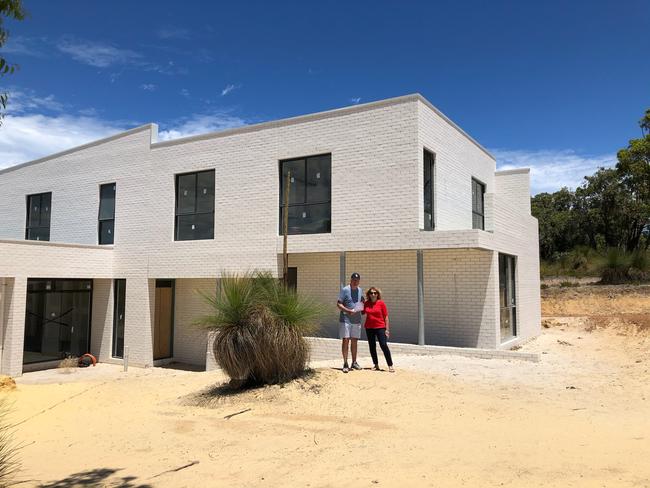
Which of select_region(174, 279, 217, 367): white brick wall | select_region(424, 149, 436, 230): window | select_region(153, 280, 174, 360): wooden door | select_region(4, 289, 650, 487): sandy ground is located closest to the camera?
select_region(4, 289, 650, 487): sandy ground

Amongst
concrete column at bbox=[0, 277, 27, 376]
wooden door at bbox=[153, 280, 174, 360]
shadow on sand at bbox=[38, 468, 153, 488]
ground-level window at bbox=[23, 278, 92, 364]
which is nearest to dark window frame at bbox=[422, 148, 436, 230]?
wooden door at bbox=[153, 280, 174, 360]

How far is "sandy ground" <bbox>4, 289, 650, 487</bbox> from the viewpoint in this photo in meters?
4.89

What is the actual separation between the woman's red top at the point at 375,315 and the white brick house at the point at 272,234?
3281mm

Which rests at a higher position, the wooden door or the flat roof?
the flat roof

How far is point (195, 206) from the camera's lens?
1628 centimetres

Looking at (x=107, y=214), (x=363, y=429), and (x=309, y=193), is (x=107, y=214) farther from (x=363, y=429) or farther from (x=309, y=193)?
(x=363, y=429)

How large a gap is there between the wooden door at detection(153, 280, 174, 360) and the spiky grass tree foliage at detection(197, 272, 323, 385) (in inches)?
366

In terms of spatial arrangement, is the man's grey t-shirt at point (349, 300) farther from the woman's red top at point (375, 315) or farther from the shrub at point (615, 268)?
the shrub at point (615, 268)

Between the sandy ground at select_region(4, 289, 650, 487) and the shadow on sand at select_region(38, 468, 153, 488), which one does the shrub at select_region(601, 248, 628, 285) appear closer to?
the sandy ground at select_region(4, 289, 650, 487)

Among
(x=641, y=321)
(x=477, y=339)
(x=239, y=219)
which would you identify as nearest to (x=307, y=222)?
(x=239, y=219)

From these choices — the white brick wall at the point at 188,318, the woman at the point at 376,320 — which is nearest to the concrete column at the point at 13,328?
the white brick wall at the point at 188,318

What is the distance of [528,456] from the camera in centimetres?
502

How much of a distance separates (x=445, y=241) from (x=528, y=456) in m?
7.17

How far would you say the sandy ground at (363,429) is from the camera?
4.89 metres
